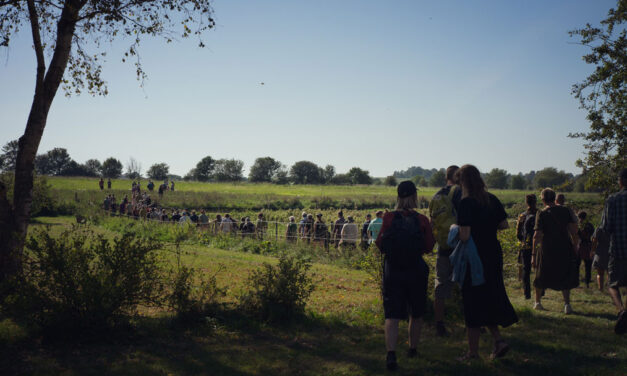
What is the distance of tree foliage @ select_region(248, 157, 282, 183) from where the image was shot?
147 metres

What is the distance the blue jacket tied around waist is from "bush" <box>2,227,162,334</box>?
4.09 meters

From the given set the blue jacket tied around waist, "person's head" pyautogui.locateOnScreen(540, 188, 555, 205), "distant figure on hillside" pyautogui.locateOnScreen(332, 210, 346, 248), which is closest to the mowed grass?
the blue jacket tied around waist

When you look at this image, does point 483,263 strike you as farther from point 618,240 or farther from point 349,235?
point 349,235

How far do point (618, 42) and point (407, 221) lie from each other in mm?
9082

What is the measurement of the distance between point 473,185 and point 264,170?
Result: 14481 cm

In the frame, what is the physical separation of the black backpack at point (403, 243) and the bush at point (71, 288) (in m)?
3.43

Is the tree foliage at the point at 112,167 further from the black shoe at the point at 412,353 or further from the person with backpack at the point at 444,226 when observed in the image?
the black shoe at the point at 412,353

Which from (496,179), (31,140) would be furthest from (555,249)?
(496,179)

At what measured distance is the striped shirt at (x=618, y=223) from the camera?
18.0 feet

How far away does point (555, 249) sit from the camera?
22.3ft

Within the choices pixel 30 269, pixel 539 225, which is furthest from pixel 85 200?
pixel 539 225

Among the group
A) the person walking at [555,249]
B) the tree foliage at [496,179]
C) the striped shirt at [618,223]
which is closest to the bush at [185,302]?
the person walking at [555,249]

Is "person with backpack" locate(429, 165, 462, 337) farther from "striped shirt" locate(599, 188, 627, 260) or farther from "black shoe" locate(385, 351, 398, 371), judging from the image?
"striped shirt" locate(599, 188, 627, 260)

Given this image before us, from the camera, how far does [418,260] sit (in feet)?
14.5
